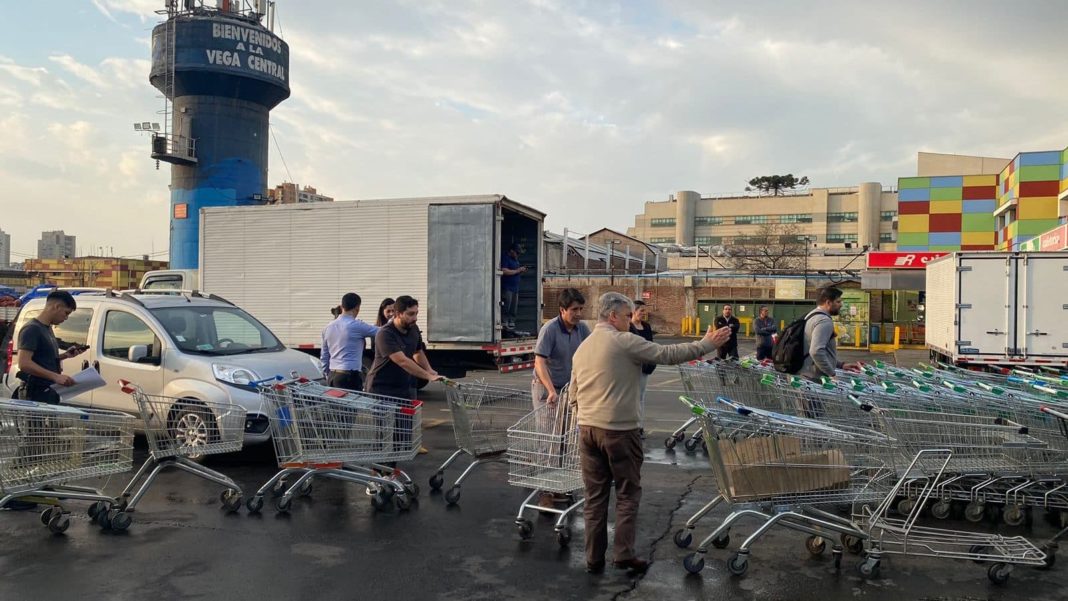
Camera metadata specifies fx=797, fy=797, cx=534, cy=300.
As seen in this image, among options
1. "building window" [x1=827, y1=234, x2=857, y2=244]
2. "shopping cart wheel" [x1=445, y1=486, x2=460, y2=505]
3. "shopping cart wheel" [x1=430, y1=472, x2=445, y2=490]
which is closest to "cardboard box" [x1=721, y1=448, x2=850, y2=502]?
"shopping cart wheel" [x1=445, y1=486, x2=460, y2=505]

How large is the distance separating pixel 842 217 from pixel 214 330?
81457 millimetres

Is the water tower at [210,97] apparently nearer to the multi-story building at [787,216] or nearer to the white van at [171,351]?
the white van at [171,351]

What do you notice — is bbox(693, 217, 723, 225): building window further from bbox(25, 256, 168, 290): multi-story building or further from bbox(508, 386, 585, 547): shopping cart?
bbox(508, 386, 585, 547): shopping cart

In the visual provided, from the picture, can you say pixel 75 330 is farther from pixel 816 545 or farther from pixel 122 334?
Answer: pixel 816 545

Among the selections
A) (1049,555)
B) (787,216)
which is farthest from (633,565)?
(787,216)

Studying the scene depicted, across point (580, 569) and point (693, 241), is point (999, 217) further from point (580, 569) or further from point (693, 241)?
point (693, 241)

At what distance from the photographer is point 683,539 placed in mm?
5789

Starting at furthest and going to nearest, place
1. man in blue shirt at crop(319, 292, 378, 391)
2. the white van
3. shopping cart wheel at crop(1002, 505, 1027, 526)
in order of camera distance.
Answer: man in blue shirt at crop(319, 292, 378, 391), the white van, shopping cart wheel at crop(1002, 505, 1027, 526)

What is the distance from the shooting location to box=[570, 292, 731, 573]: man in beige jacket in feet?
16.6

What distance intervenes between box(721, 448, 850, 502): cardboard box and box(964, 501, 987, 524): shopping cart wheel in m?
2.13

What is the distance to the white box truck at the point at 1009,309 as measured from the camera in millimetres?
14930

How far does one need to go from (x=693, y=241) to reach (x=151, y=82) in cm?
5737

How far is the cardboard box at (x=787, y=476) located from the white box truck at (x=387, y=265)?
8.74 meters

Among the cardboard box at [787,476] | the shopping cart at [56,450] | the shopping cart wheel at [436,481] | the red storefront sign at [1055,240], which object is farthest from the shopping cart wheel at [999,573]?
the red storefront sign at [1055,240]
